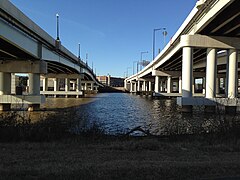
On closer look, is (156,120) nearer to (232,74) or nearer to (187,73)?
(187,73)

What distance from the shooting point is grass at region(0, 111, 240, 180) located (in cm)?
592

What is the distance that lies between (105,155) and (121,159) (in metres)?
0.65

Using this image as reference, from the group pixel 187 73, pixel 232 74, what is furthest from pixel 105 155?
pixel 232 74

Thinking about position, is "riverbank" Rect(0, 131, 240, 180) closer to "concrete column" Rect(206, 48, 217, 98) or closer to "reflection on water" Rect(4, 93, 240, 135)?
"reflection on water" Rect(4, 93, 240, 135)

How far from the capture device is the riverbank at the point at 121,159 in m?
5.87

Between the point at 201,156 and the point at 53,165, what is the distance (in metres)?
3.88

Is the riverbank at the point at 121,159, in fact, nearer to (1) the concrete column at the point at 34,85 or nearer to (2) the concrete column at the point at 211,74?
(2) the concrete column at the point at 211,74

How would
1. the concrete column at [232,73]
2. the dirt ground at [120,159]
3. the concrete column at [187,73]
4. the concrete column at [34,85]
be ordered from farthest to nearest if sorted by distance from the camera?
the concrete column at [34,85] → the concrete column at [232,73] → the concrete column at [187,73] → the dirt ground at [120,159]

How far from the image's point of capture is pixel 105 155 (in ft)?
25.8

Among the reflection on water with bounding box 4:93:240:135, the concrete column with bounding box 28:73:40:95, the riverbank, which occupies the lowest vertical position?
the reflection on water with bounding box 4:93:240:135

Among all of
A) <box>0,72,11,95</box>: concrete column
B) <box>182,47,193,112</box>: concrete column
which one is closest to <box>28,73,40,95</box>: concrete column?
<box>0,72,11,95</box>: concrete column

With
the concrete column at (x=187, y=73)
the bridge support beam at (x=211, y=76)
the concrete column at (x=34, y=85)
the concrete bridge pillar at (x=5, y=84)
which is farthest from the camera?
the concrete column at (x=34, y=85)

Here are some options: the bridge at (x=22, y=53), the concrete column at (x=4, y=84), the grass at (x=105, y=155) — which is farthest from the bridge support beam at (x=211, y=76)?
the concrete column at (x=4, y=84)

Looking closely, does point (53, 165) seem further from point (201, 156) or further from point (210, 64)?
point (210, 64)
